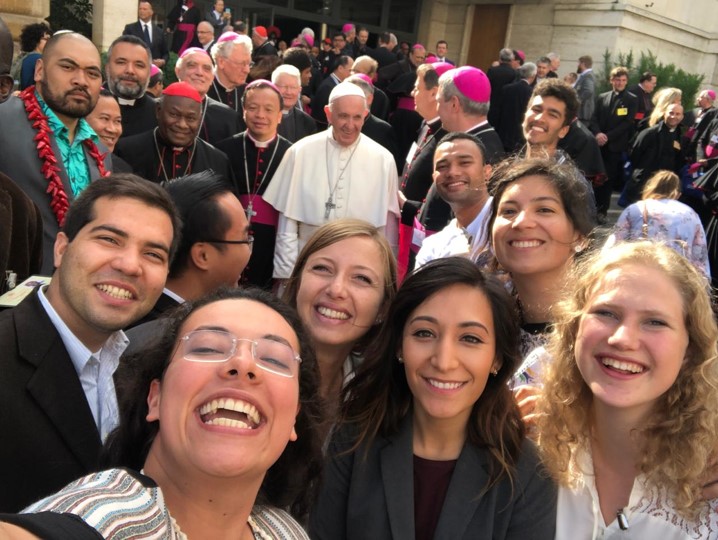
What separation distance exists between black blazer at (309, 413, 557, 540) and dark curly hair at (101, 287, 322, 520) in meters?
0.19

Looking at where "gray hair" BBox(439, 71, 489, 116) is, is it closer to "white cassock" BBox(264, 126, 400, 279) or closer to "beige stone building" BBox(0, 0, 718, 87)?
"white cassock" BBox(264, 126, 400, 279)

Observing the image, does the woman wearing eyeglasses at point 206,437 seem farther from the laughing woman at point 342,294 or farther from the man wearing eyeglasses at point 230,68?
the man wearing eyeglasses at point 230,68

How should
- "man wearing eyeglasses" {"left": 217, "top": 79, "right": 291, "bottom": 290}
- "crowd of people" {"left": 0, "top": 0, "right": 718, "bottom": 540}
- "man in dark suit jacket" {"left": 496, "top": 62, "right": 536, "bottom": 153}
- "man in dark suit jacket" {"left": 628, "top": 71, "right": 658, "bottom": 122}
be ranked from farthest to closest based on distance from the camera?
1. "man in dark suit jacket" {"left": 628, "top": 71, "right": 658, "bottom": 122}
2. "man in dark suit jacket" {"left": 496, "top": 62, "right": 536, "bottom": 153}
3. "man wearing eyeglasses" {"left": 217, "top": 79, "right": 291, "bottom": 290}
4. "crowd of people" {"left": 0, "top": 0, "right": 718, "bottom": 540}

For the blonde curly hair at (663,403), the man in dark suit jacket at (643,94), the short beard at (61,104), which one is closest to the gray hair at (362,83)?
the short beard at (61,104)

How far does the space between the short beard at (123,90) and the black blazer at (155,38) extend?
200 inches

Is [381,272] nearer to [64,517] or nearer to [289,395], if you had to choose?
[289,395]

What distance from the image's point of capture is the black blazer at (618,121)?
11.8m

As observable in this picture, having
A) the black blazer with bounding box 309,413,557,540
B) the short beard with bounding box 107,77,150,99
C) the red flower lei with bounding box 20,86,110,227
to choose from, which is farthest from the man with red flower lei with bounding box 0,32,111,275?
the black blazer with bounding box 309,413,557,540

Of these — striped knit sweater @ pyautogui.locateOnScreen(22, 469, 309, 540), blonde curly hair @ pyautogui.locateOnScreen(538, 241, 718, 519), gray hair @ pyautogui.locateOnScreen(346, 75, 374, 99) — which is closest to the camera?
striped knit sweater @ pyautogui.locateOnScreen(22, 469, 309, 540)

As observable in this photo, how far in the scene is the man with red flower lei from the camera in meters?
3.67

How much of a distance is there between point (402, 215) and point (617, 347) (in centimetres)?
334

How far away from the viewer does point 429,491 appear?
216cm

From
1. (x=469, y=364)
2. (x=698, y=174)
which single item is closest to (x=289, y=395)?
(x=469, y=364)

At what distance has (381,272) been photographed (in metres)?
2.68
